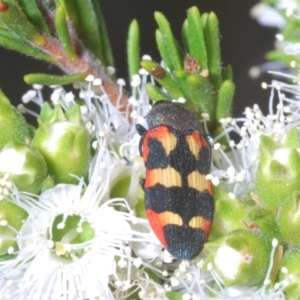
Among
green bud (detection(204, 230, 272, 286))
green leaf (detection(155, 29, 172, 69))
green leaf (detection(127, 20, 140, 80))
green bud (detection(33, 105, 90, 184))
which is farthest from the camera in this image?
green leaf (detection(127, 20, 140, 80))

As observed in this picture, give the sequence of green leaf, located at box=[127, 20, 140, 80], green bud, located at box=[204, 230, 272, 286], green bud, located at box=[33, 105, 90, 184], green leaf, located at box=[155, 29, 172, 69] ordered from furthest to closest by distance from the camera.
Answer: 1. green leaf, located at box=[127, 20, 140, 80]
2. green leaf, located at box=[155, 29, 172, 69]
3. green bud, located at box=[33, 105, 90, 184]
4. green bud, located at box=[204, 230, 272, 286]

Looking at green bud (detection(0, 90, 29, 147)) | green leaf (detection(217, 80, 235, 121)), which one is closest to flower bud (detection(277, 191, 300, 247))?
green leaf (detection(217, 80, 235, 121))

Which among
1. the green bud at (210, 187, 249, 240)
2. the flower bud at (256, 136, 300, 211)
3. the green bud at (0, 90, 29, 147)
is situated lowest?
the green bud at (210, 187, 249, 240)

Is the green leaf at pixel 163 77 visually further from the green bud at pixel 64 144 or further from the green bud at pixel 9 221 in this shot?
the green bud at pixel 9 221

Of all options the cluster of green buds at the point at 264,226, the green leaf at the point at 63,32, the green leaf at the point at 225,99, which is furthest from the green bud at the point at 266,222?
the green leaf at the point at 63,32

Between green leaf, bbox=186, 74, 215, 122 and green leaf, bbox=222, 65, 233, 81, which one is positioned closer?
green leaf, bbox=186, 74, 215, 122

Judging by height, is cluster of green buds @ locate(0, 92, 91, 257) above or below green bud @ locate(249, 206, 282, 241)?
above

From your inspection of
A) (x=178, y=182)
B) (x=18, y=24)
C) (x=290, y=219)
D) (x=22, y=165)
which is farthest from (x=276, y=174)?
(x=18, y=24)

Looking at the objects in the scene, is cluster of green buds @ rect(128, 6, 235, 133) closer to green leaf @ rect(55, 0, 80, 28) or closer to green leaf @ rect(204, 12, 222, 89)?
green leaf @ rect(204, 12, 222, 89)
